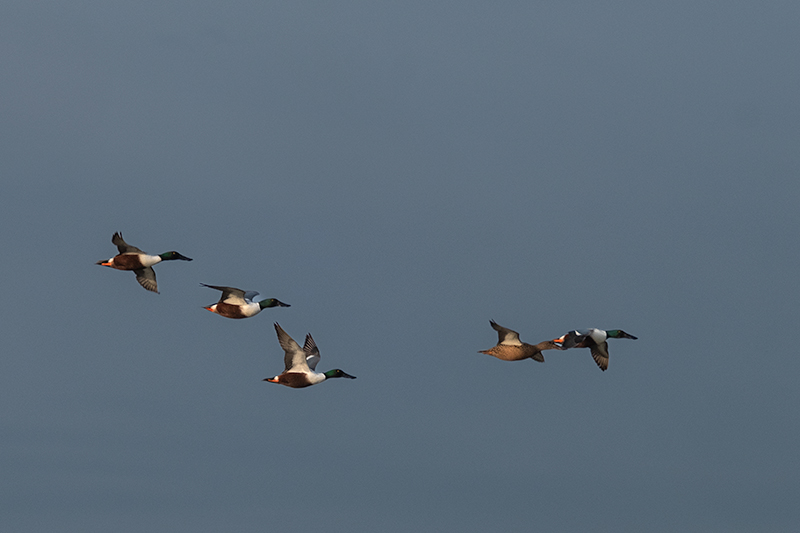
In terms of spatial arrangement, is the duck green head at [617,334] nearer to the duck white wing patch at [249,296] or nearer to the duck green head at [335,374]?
the duck green head at [335,374]

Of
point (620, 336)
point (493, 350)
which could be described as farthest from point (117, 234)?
point (620, 336)

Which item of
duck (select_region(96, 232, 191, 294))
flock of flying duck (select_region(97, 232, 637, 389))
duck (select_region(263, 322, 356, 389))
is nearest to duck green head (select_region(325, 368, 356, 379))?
flock of flying duck (select_region(97, 232, 637, 389))

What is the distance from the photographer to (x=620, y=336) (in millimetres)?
54688

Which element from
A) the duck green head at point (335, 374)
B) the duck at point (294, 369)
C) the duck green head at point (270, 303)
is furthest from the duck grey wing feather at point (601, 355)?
the duck green head at point (270, 303)

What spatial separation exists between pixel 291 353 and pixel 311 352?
2042 mm

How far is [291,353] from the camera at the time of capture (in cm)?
4919

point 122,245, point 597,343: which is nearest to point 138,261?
point 122,245

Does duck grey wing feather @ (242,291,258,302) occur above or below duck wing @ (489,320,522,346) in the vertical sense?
above

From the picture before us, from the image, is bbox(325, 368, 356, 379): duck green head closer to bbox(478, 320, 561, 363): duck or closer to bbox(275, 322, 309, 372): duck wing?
bbox(275, 322, 309, 372): duck wing

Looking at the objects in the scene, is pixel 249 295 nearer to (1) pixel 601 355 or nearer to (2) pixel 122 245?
(2) pixel 122 245

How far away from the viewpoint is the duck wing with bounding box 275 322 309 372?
161 feet

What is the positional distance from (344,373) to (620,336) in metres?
13.7

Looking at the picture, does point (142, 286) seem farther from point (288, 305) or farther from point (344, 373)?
point (344, 373)

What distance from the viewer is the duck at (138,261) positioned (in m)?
49.0
